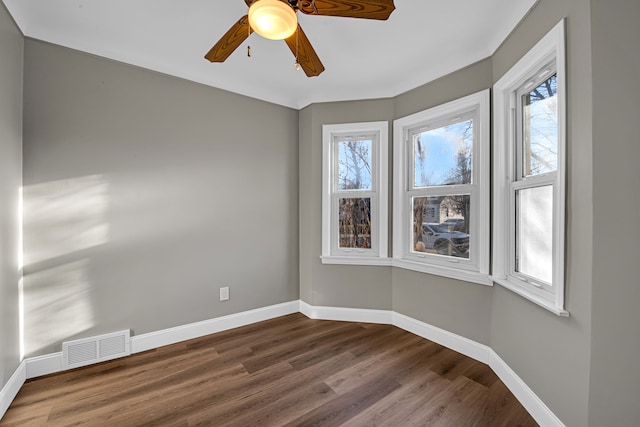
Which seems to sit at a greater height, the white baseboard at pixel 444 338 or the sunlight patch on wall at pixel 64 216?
the sunlight patch on wall at pixel 64 216

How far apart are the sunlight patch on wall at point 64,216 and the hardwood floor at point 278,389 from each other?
0.94 m

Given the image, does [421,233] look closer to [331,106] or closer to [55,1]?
[331,106]

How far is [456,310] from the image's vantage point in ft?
8.11

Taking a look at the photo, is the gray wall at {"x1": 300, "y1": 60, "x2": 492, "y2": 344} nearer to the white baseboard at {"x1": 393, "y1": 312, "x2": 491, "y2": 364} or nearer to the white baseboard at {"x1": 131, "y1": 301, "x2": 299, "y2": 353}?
the white baseboard at {"x1": 393, "y1": 312, "x2": 491, "y2": 364}

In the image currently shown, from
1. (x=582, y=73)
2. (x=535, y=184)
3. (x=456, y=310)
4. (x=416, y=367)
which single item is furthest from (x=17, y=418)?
(x=582, y=73)

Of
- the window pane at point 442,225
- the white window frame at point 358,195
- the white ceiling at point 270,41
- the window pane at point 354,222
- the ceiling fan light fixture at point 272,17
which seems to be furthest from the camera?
the window pane at point 354,222

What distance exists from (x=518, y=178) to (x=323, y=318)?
231cm

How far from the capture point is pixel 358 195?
3.17 m

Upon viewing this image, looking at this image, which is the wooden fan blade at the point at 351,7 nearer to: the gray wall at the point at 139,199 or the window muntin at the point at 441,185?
the window muntin at the point at 441,185

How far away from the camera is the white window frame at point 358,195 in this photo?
302 centimetres

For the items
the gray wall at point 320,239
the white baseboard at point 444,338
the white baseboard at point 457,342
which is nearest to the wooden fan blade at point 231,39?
the gray wall at point 320,239

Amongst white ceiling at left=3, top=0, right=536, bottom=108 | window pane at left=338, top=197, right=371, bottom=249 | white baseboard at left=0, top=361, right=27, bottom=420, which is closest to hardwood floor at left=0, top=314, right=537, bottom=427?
white baseboard at left=0, top=361, right=27, bottom=420

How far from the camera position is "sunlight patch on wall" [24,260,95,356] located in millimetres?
2035

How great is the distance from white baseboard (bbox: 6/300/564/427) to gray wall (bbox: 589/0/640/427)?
1.39 ft
